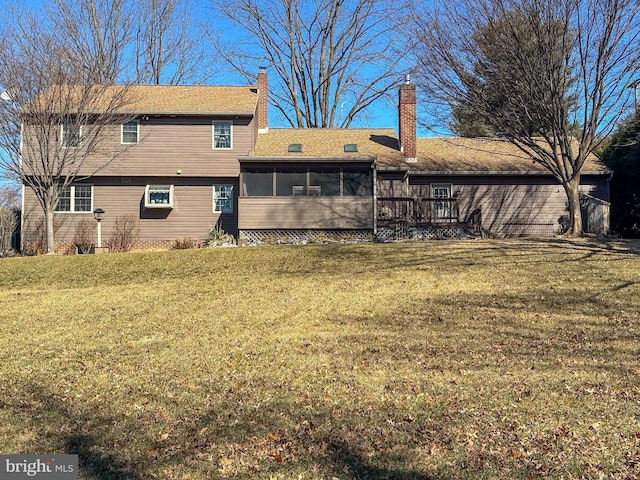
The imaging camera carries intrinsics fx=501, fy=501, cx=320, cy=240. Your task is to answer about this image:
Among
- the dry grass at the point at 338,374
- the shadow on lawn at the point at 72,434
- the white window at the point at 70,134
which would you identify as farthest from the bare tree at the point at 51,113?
the shadow on lawn at the point at 72,434

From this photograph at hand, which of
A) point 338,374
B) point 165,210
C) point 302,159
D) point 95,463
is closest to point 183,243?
point 165,210

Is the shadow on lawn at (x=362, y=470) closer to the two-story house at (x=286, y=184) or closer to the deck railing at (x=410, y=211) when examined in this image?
the two-story house at (x=286, y=184)

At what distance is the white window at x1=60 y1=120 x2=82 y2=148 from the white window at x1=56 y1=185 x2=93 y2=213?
242cm

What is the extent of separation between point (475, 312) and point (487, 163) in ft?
47.4

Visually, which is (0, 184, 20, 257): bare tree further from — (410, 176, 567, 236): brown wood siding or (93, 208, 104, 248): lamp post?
(410, 176, 567, 236): brown wood siding

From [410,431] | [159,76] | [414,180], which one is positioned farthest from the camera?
[159,76]

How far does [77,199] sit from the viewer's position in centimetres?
1936

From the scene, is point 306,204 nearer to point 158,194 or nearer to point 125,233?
point 158,194

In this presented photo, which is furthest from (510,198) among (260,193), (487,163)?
(260,193)

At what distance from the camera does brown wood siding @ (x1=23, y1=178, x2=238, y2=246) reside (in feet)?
63.6

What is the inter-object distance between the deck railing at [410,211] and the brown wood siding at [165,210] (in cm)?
585

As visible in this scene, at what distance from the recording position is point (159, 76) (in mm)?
31094

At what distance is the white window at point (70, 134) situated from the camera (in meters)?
16.8

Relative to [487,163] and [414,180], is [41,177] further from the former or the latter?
[487,163]
